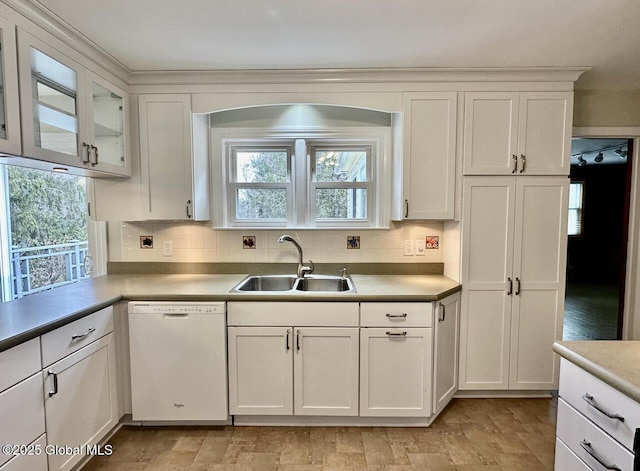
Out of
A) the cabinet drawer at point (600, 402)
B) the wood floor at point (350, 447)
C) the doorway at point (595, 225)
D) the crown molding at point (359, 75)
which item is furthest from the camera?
the doorway at point (595, 225)

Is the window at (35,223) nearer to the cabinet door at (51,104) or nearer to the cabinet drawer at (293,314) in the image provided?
the cabinet door at (51,104)

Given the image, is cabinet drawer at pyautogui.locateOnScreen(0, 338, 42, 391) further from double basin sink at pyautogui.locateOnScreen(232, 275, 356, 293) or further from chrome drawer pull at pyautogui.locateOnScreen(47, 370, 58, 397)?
double basin sink at pyautogui.locateOnScreen(232, 275, 356, 293)

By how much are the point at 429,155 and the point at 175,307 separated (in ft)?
6.32

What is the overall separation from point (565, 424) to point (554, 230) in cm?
144

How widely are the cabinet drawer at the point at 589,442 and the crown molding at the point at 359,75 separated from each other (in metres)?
1.98

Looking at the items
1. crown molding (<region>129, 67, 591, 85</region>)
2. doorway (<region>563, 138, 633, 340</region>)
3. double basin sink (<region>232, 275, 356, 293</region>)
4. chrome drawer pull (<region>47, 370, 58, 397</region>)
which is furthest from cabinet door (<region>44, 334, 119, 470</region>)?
doorway (<region>563, 138, 633, 340</region>)

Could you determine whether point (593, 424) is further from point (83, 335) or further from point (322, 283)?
point (83, 335)

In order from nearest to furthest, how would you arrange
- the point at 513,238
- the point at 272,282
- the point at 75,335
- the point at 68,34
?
the point at 75,335
the point at 68,34
the point at 513,238
the point at 272,282

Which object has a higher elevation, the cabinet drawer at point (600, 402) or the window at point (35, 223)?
the window at point (35, 223)

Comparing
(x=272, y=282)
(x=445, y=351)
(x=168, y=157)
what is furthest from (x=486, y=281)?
(x=168, y=157)

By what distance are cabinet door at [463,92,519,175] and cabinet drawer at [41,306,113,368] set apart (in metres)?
2.43

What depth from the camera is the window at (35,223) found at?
2.73m

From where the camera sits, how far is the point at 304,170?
2.68 metres

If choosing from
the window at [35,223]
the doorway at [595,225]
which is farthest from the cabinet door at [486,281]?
the doorway at [595,225]
